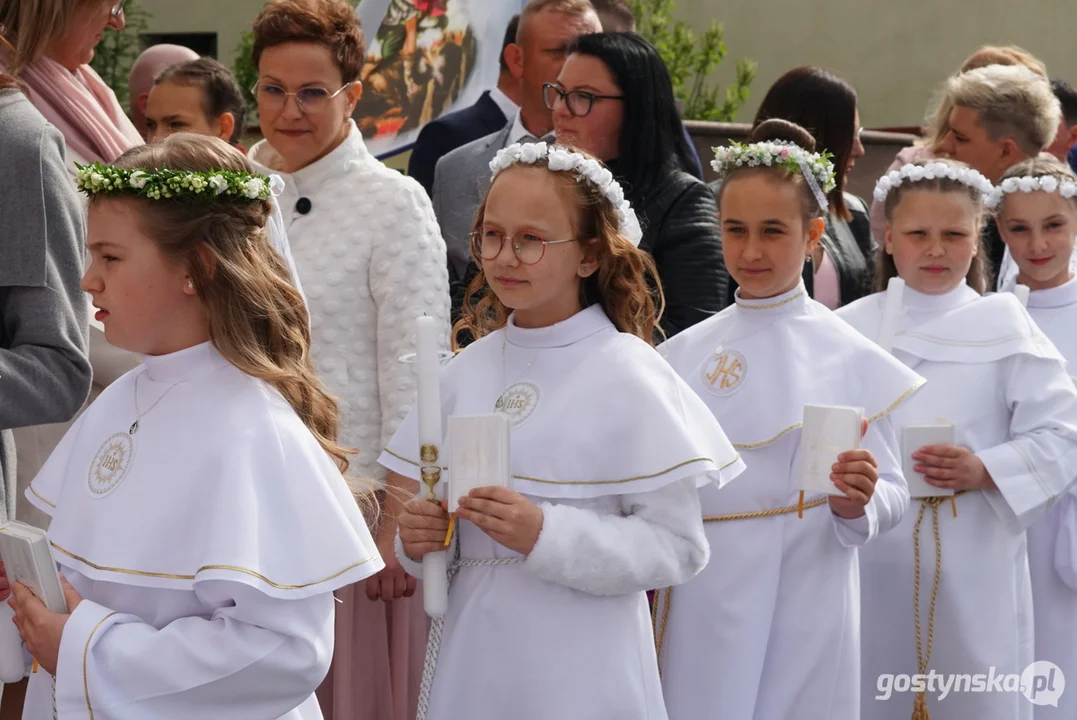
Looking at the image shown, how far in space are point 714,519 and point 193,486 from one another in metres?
1.79

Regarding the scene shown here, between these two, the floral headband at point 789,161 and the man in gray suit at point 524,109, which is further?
the man in gray suit at point 524,109

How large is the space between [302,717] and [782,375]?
1.80 meters

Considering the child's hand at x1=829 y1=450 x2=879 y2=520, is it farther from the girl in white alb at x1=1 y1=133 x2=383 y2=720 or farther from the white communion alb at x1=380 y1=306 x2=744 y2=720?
the girl in white alb at x1=1 y1=133 x2=383 y2=720

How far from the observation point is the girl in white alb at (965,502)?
466 centimetres

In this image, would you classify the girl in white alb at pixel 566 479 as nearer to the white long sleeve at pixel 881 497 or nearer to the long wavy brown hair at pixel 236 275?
the long wavy brown hair at pixel 236 275

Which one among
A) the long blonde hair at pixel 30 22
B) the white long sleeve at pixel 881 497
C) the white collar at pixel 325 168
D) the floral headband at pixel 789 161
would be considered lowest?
the white long sleeve at pixel 881 497

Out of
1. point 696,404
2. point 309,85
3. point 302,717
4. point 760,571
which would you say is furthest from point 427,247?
point 302,717

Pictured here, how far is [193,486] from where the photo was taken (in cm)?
263

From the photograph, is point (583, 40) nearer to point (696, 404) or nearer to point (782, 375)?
point (782, 375)

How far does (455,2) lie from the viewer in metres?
6.13

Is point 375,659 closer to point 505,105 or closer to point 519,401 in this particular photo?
point 519,401

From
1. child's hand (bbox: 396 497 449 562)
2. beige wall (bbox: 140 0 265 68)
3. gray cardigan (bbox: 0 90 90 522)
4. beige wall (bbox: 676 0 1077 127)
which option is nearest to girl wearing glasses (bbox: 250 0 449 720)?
child's hand (bbox: 396 497 449 562)

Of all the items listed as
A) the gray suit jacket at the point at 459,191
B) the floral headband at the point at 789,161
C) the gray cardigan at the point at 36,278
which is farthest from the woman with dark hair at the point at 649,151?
the gray cardigan at the point at 36,278

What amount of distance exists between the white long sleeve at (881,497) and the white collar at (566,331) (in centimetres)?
98
